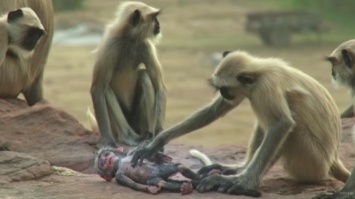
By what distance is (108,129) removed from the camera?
713 cm

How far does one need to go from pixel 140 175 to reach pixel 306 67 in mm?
14905

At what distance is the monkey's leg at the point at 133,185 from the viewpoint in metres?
5.18

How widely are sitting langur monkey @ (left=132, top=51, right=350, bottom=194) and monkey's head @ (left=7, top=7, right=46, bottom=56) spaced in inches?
57.6

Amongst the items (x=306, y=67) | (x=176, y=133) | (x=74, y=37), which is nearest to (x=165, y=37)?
(x=74, y=37)

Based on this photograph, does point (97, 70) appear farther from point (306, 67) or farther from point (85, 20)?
point (85, 20)

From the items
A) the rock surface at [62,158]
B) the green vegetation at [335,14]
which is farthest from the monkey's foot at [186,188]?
the green vegetation at [335,14]

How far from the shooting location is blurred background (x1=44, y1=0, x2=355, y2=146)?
1777 cm

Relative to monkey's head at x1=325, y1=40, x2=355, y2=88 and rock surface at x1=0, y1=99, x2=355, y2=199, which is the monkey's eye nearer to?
rock surface at x1=0, y1=99, x2=355, y2=199

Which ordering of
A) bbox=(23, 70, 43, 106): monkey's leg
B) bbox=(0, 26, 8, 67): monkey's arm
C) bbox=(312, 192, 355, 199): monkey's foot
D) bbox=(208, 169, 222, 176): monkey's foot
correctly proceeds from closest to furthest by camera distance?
bbox=(312, 192, 355, 199): monkey's foot → bbox=(208, 169, 222, 176): monkey's foot → bbox=(0, 26, 8, 67): monkey's arm → bbox=(23, 70, 43, 106): monkey's leg

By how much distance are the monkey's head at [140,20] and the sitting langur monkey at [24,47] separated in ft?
2.25

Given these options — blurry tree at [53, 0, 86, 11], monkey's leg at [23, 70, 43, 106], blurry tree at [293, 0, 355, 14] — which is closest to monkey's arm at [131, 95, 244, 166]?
monkey's leg at [23, 70, 43, 106]

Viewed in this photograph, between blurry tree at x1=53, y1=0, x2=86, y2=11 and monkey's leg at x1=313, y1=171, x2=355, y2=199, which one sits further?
blurry tree at x1=53, y1=0, x2=86, y2=11

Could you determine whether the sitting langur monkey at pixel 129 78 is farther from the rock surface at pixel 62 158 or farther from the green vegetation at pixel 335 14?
the green vegetation at pixel 335 14

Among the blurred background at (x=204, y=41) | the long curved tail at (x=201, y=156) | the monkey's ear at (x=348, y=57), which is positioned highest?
the monkey's ear at (x=348, y=57)
